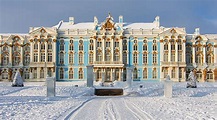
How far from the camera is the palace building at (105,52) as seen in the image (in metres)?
51.0

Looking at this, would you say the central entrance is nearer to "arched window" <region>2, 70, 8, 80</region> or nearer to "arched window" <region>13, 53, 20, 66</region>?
"arched window" <region>13, 53, 20, 66</region>

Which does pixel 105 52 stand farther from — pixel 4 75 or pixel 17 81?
pixel 17 81

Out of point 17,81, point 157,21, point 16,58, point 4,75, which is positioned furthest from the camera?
point 157,21

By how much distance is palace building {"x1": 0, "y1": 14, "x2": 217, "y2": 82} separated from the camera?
5103 cm

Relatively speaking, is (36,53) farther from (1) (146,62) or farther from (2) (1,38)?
(1) (146,62)

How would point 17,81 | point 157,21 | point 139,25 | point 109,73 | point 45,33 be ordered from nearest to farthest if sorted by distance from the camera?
1. point 17,81
2. point 109,73
3. point 45,33
4. point 157,21
5. point 139,25

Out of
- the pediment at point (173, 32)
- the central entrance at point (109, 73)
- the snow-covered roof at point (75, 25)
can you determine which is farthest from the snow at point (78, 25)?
the pediment at point (173, 32)

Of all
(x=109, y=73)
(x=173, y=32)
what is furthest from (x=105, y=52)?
(x=173, y=32)

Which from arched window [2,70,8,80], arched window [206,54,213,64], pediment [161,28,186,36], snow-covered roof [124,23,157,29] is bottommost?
arched window [2,70,8,80]

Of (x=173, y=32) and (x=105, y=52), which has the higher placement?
(x=173, y=32)

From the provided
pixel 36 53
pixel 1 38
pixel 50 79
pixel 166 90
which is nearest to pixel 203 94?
pixel 166 90

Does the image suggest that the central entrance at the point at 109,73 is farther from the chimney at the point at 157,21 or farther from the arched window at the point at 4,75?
the arched window at the point at 4,75

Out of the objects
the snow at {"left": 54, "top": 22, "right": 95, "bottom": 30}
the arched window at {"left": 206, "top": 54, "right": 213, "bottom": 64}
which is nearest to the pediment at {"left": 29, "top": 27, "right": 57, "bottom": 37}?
the snow at {"left": 54, "top": 22, "right": 95, "bottom": 30}

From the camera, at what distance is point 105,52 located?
169 ft
